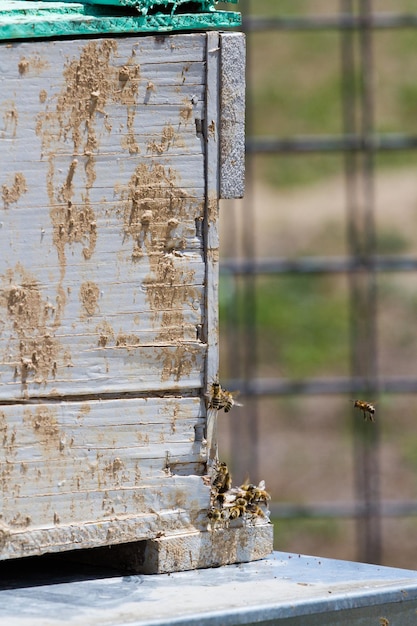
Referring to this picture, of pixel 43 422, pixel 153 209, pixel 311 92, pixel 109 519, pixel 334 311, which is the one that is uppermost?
pixel 311 92

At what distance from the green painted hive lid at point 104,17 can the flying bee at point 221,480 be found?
780 mm

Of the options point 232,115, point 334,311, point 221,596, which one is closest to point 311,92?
point 334,311

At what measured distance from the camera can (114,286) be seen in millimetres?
2023

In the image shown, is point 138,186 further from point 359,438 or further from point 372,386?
point 359,438

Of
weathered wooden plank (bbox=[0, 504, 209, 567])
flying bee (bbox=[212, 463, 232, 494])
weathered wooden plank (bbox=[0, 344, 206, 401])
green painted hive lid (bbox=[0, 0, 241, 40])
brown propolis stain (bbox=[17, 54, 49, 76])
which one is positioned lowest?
weathered wooden plank (bbox=[0, 504, 209, 567])

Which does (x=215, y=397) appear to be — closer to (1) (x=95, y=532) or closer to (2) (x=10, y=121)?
(1) (x=95, y=532)

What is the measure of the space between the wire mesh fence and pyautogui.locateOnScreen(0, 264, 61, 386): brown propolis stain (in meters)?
1.83

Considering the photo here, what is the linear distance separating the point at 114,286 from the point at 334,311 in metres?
9.58

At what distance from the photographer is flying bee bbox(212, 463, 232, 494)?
7.03 feet

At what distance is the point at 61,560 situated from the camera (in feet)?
7.13

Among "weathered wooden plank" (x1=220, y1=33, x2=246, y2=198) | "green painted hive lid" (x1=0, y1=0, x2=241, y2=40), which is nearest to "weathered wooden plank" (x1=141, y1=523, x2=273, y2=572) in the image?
"weathered wooden plank" (x1=220, y1=33, x2=246, y2=198)

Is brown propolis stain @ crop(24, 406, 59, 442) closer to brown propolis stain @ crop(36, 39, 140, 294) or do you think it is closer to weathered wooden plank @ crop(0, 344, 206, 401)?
weathered wooden plank @ crop(0, 344, 206, 401)

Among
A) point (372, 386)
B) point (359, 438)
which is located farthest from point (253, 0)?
point (372, 386)

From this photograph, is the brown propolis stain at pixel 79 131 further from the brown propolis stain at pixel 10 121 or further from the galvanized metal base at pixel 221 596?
the galvanized metal base at pixel 221 596
